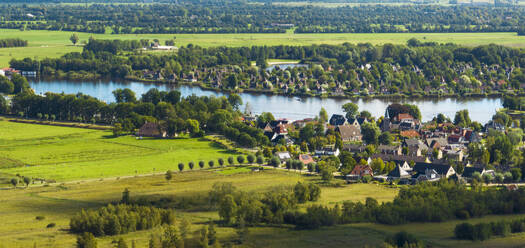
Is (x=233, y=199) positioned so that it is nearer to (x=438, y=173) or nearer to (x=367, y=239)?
(x=367, y=239)

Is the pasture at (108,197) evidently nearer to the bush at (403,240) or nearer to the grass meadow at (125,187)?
the grass meadow at (125,187)

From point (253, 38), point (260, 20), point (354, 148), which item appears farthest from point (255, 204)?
point (260, 20)

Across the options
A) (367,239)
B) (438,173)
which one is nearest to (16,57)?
(438,173)

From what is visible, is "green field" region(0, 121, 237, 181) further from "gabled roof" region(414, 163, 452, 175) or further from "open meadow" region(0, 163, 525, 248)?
"gabled roof" region(414, 163, 452, 175)

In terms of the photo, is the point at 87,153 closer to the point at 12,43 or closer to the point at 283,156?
the point at 283,156

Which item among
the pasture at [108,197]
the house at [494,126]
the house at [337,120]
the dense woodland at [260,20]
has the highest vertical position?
the dense woodland at [260,20]

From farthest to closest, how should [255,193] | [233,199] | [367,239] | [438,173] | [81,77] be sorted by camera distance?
1. [81,77]
2. [438,173]
3. [255,193]
4. [233,199]
5. [367,239]

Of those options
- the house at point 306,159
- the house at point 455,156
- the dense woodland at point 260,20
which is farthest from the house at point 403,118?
the dense woodland at point 260,20
